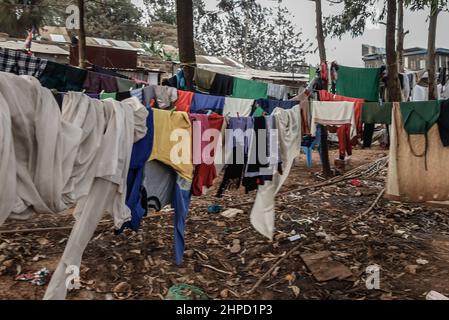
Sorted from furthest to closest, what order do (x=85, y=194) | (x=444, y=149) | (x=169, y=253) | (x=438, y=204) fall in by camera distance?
(x=438, y=204) < (x=444, y=149) < (x=169, y=253) < (x=85, y=194)

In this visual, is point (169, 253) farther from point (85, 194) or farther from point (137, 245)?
point (85, 194)

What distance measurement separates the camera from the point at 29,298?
11.5 ft

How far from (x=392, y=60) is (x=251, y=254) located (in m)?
4.91

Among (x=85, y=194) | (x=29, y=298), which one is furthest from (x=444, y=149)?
(x=29, y=298)

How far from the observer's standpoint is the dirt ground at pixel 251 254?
3785mm

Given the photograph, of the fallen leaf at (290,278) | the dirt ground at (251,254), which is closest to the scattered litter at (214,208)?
the dirt ground at (251,254)

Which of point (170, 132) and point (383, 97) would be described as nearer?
point (170, 132)

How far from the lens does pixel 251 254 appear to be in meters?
4.61

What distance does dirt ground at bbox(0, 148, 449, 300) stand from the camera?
12.4ft

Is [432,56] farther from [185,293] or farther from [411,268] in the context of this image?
[185,293]

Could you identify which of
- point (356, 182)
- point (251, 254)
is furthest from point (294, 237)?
point (356, 182)

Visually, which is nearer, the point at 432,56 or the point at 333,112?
the point at 333,112

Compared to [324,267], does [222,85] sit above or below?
above
